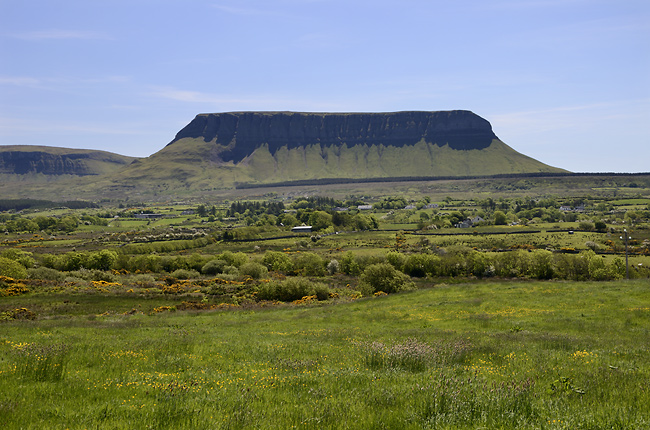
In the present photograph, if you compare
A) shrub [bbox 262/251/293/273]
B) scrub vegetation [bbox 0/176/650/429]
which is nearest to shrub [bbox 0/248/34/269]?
scrub vegetation [bbox 0/176/650/429]

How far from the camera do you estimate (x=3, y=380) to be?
11.1 meters

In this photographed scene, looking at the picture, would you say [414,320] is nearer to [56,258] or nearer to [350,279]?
[350,279]

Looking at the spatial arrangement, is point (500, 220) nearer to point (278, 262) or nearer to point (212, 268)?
point (278, 262)

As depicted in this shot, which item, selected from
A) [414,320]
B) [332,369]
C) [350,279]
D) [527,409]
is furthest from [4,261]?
[527,409]

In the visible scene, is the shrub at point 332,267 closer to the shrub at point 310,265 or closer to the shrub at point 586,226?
the shrub at point 310,265

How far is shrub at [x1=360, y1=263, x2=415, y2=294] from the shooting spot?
5709 centimetres

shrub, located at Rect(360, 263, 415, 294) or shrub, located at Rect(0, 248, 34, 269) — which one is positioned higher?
shrub, located at Rect(360, 263, 415, 294)

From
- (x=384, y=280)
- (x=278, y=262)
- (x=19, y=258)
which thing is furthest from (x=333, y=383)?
(x=278, y=262)

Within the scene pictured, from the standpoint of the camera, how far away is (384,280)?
57438 mm

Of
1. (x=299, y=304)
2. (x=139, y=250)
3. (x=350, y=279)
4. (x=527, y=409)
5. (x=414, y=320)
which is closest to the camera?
(x=527, y=409)

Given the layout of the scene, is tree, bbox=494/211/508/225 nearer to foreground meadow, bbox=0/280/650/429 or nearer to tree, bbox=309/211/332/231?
tree, bbox=309/211/332/231

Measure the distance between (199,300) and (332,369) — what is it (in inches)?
1722

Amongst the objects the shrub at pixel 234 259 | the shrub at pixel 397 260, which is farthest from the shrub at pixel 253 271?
the shrub at pixel 397 260

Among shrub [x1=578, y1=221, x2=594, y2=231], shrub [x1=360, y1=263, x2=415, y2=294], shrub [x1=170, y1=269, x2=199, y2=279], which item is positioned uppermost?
shrub [x1=578, y1=221, x2=594, y2=231]
